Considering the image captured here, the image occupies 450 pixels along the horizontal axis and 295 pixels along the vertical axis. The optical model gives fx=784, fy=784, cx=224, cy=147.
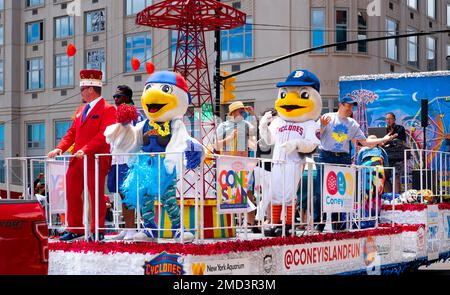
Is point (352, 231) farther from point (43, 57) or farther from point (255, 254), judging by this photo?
point (43, 57)

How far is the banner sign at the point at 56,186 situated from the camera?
25.3 ft

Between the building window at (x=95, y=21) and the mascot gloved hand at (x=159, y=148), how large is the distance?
111 ft

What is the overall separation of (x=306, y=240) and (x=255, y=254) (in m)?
1.01

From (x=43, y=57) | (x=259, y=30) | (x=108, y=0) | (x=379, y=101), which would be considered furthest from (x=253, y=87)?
(x=379, y=101)

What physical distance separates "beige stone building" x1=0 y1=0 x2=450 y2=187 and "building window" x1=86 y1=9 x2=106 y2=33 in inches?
2.1

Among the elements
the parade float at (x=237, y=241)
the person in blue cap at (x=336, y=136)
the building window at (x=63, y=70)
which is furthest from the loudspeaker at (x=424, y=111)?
the building window at (x=63, y=70)

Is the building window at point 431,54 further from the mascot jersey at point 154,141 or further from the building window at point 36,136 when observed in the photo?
the mascot jersey at point 154,141

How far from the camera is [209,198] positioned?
7750 millimetres

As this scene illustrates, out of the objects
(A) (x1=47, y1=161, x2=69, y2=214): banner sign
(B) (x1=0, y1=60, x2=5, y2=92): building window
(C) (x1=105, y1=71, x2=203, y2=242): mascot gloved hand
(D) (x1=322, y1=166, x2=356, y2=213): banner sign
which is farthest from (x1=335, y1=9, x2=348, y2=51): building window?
(A) (x1=47, y1=161, x2=69, y2=214): banner sign

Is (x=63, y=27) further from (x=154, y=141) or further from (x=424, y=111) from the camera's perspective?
(x=154, y=141)

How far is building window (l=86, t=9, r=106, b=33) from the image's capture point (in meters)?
41.1

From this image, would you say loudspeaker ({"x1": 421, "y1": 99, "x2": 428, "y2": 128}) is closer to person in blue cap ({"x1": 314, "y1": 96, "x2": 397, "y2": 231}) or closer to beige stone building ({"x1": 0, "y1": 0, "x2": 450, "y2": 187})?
person in blue cap ({"x1": 314, "y1": 96, "x2": 397, "y2": 231})
